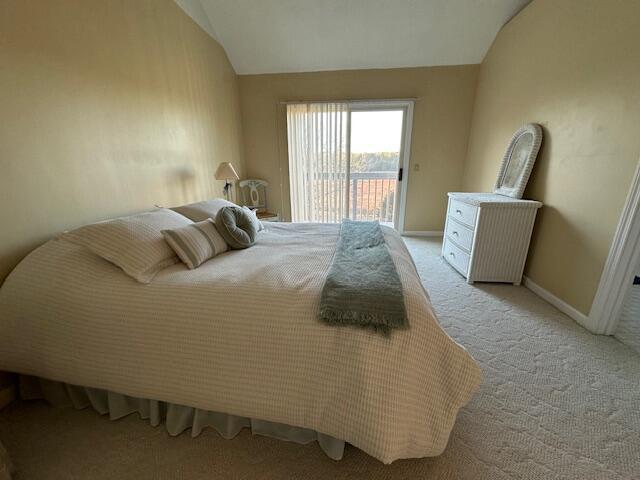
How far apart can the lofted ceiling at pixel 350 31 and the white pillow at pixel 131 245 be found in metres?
2.41

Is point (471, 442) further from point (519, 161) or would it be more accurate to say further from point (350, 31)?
point (350, 31)

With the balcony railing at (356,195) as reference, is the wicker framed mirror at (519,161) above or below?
above

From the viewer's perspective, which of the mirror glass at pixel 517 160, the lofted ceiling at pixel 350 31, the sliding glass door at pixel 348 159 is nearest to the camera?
the mirror glass at pixel 517 160

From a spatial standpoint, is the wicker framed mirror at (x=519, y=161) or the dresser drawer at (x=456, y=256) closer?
the wicker framed mirror at (x=519, y=161)

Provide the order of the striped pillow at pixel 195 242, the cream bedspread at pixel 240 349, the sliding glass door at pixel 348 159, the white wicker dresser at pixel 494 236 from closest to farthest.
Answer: the cream bedspread at pixel 240 349
the striped pillow at pixel 195 242
the white wicker dresser at pixel 494 236
the sliding glass door at pixel 348 159

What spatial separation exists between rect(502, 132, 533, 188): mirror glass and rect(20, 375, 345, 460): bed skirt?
2.82 meters

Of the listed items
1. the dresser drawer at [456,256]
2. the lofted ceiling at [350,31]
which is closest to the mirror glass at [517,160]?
the dresser drawer at [456,256]

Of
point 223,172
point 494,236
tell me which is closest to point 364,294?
point 494,236

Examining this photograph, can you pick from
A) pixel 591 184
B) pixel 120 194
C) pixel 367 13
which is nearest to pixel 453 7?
pixel 367 13

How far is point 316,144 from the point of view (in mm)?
3889

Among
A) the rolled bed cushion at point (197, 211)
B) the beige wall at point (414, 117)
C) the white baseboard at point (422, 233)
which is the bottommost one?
the white baseboard at point (422, 233)

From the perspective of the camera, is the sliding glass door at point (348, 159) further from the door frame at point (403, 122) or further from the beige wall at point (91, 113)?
the beige wall at point (91, 113)

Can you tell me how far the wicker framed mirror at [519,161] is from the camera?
7.78ft

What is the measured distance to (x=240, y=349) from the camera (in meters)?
1.05
